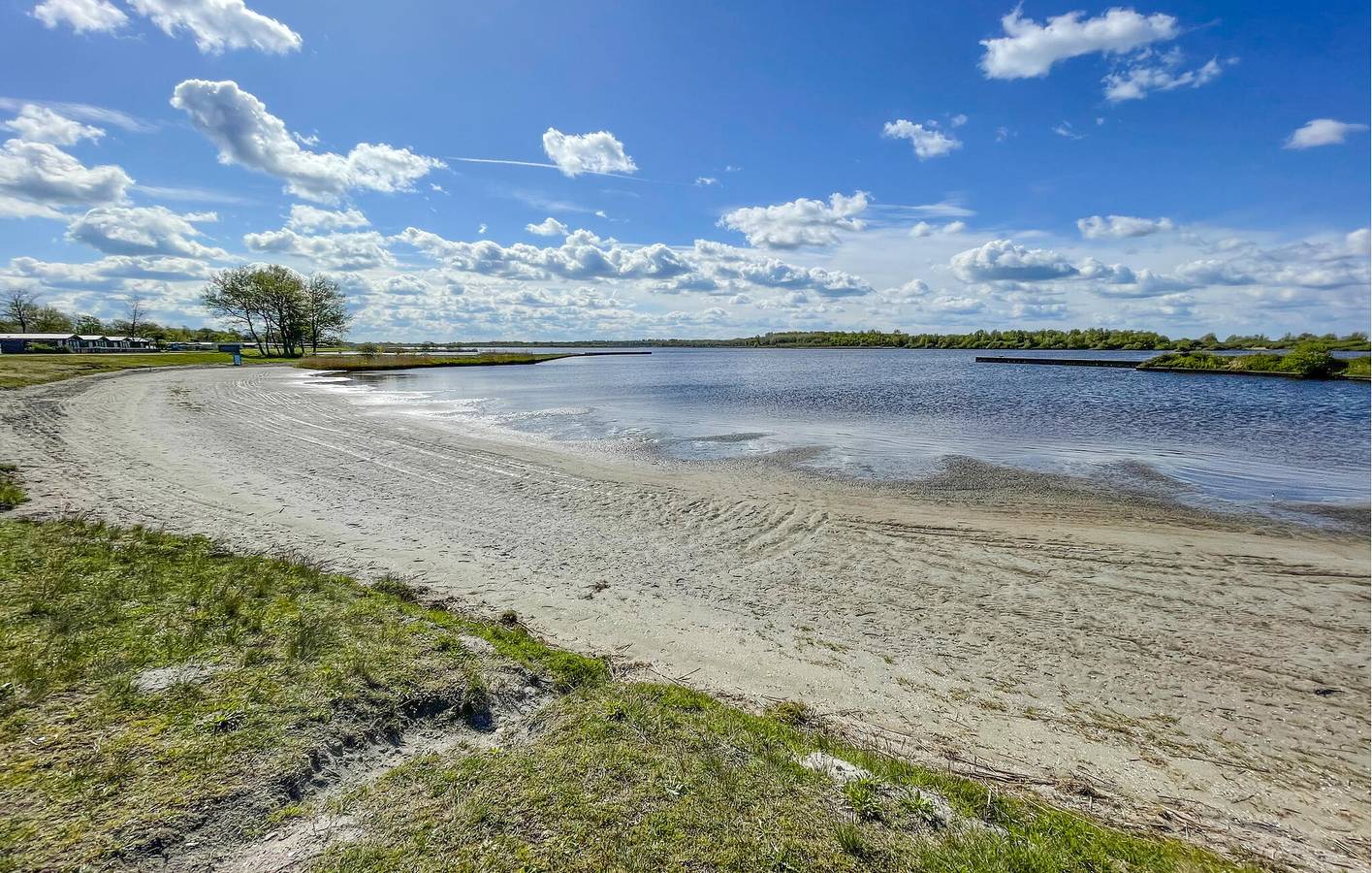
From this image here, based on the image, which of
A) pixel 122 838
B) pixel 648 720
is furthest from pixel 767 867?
pixel 122 838

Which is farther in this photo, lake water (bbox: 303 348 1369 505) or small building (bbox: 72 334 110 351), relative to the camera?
small building (bbox: 72 334 110 351)

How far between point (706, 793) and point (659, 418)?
25548 millimetres

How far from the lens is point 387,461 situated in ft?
57.9

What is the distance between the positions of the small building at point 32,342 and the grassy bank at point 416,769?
139762 millimetres

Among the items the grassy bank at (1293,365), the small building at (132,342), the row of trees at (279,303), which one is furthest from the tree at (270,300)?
the grassy bank at (1293,365)

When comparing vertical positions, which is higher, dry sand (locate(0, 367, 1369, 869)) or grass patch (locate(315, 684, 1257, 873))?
grass patch (locate(315, 684, 1257, 873))

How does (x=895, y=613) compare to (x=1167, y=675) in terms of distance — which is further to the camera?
(x=895, y=613)

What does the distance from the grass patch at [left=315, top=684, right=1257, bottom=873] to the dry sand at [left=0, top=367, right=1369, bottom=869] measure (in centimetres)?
88

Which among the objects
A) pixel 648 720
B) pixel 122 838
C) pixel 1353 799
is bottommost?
pixel 1353 799

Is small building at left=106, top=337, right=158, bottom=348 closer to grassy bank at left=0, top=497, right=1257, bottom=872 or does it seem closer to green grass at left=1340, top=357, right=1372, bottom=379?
grassy bank at left=0, top=497, right=1257, bottom=872

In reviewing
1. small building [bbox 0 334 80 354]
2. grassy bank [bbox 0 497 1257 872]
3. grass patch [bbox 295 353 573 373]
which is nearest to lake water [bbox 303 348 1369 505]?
grassy bank [bbox 0 497 1257 872]

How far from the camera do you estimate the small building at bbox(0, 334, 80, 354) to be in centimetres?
9644

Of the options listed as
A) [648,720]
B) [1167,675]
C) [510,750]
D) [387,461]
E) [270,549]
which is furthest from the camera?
[387,461]

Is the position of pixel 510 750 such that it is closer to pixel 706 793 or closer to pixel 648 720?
pixel 648 720
